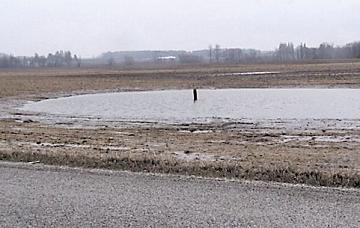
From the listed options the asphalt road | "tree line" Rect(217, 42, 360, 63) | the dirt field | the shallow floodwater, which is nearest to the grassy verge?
the dirt field

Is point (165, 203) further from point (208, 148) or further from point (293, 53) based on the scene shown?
point (293, 53)

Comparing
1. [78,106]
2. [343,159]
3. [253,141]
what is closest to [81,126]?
[253,141]

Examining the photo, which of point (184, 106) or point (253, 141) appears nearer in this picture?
point (253, 141)

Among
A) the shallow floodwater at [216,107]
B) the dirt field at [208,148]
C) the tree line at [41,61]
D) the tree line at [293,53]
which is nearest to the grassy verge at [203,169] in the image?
the dirt field at [208,148]

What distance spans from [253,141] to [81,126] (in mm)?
8362

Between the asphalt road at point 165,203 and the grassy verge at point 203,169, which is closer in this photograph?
the asphalt road at point 165,203

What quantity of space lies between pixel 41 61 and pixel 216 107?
157134mm

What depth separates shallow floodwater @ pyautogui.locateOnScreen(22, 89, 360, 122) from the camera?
24.6 meters

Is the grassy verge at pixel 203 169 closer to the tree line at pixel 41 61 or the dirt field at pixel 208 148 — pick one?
the dirt field at pixel 208 148

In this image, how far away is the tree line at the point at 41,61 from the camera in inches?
6600

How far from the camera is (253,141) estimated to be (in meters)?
16.3

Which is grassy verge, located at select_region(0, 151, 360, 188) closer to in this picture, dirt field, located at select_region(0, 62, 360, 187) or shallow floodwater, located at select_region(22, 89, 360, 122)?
dirt field, located at select_region(0, 62, 360, 187)

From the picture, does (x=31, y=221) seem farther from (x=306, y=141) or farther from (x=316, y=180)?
(x=306, y=141)

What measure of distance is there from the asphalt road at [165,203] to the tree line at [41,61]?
15725cm
